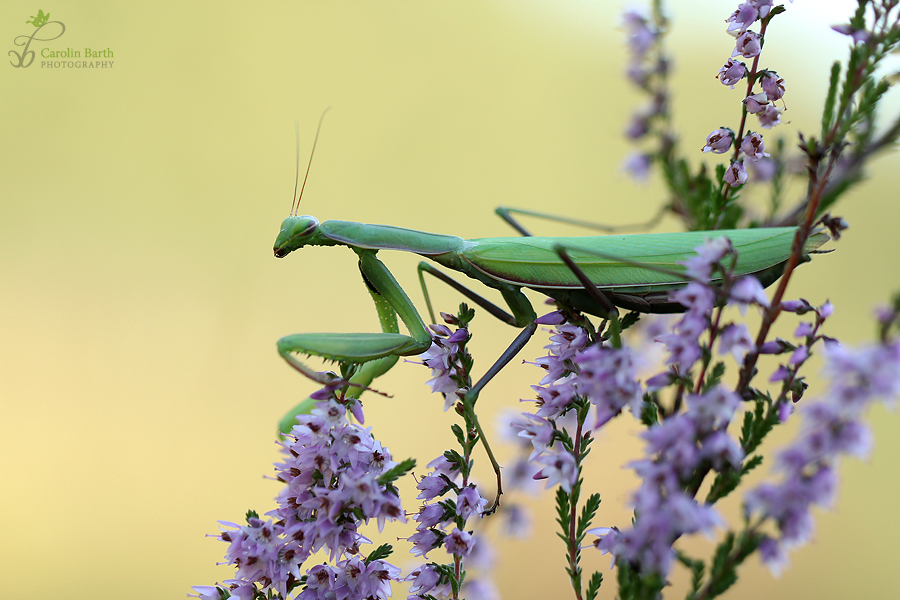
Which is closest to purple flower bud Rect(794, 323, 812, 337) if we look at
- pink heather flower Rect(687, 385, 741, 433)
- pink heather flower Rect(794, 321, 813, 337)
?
pink heather flower Rect(794, 321, 813, 337)

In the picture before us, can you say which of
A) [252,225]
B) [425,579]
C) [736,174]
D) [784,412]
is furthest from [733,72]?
[252,225]

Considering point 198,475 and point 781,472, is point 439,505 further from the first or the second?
point 198,475

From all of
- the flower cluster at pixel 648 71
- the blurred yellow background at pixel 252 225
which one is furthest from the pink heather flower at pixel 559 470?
the blurred yellow background at pixel 252 225

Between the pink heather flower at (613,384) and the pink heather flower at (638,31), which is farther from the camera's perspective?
the pink heather flower at (638,31)

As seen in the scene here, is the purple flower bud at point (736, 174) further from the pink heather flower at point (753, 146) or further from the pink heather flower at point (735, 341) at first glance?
the pink heather flower at point (735, 341)

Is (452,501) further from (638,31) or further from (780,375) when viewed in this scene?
(638,31)

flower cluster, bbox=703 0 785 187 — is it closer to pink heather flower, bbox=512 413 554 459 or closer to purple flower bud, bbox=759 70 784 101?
purple flower bud, bbox=759 70 784 101
